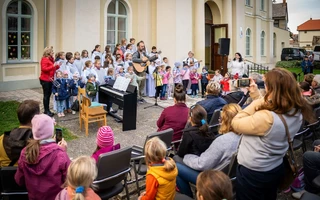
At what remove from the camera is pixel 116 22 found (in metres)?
14.1

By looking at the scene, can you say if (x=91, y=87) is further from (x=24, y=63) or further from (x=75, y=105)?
(x=24, y=63)

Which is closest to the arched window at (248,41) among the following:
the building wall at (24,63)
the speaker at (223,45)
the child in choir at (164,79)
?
the speaker at (223,45)

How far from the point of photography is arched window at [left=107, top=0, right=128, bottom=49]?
551 inches

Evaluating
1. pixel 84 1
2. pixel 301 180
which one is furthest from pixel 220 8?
pixel 301 180

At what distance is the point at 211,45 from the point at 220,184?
1786 centimetres

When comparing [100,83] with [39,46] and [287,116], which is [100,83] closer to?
[39,46]

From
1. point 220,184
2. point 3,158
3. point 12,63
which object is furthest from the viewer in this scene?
point 12,63

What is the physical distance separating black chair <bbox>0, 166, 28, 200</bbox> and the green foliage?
3446 millimetres

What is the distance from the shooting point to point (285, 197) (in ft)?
14.1

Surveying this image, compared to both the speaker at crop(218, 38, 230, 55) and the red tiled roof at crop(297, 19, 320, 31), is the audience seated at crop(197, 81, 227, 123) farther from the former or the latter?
the red tiled roof at crop(297, 19, 320, 31)

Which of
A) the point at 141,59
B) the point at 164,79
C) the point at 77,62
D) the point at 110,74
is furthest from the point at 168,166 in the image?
the point at 164,79

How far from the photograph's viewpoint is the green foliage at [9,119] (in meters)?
7.03

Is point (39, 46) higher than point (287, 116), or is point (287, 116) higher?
point (39, 46)

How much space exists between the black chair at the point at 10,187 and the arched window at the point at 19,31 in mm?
9486
